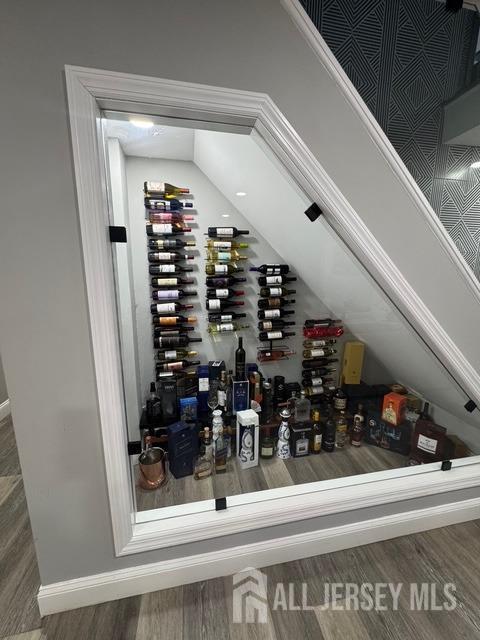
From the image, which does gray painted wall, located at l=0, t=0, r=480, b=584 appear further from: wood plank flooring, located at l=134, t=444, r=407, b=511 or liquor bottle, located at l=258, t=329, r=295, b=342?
liquor bottle, located at l=258, t=329, r=295, b=342

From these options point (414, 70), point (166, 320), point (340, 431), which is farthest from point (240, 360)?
point (414, 70)

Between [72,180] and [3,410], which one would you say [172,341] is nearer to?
[72,180]

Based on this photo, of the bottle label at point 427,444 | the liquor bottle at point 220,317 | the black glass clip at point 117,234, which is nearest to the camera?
the black glass clip at point 117,234

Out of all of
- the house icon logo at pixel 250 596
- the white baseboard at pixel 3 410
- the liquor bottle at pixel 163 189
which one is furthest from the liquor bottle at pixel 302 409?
the white baseboard at pixel 3 410

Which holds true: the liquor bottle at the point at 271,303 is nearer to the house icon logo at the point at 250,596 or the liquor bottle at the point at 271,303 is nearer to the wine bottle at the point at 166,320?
the wine bottle at the point at 166,320

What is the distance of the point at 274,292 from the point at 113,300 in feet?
4.43

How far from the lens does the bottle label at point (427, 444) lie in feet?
5.00

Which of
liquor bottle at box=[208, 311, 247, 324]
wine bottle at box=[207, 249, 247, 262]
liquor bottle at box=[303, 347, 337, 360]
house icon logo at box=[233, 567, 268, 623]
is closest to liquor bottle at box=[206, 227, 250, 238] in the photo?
wine bottle at box=[207, 249, 247, 262]

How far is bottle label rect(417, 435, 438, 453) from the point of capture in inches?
60.0

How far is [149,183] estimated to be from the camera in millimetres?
1716

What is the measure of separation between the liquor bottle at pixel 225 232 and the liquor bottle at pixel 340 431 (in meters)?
1.49

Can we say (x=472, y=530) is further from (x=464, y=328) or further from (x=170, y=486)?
(x=170, y=486)

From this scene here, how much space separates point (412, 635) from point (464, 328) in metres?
1.15

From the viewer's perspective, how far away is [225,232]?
1936 millimetres
